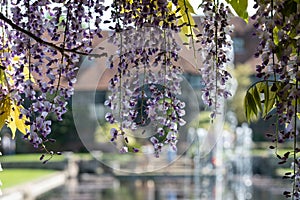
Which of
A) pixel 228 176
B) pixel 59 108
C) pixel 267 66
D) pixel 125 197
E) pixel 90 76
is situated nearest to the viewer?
pixel 267 66

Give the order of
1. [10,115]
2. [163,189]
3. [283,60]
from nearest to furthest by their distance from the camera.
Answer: [283,60]
[10,115]
[163,189]

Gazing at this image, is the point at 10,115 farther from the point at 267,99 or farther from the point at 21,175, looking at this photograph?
the point at 21,175

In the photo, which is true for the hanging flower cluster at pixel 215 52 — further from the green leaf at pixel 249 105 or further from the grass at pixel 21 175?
the grass at pixel 21 175

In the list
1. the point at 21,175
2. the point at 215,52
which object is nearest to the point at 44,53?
the point at 215,52

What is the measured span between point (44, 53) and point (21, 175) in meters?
12.4

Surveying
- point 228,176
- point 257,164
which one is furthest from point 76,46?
point 257,164

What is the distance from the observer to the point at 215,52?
757 mm

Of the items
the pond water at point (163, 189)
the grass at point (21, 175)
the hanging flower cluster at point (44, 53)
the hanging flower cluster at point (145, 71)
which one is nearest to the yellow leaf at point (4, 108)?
the hanging flower cluster at point (44, 53)

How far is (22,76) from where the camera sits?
813 mm

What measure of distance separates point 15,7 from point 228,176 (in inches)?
478

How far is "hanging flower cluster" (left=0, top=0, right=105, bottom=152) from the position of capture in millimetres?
764

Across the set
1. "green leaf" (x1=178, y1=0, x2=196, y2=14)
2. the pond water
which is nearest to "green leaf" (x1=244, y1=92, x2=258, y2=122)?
"green leaf" (x1=178, y1=0, x2=196, y2=14)

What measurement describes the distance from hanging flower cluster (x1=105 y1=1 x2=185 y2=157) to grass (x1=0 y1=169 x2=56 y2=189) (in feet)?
33.7

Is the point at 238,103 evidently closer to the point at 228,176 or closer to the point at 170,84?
the point at 228,176
